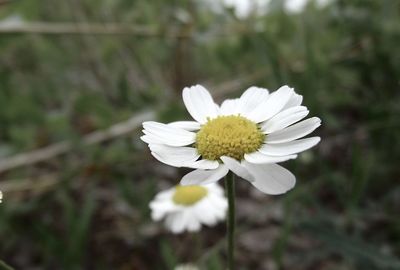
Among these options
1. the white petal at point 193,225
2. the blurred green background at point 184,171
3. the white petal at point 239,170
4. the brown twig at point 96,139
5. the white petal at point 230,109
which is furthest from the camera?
the brown twig at point 96,139

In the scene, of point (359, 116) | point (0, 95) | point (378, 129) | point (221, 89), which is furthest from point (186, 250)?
point (359, 116)

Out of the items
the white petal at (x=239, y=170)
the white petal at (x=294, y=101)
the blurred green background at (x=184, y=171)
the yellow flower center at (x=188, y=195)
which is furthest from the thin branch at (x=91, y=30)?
the white petal at (x=239, y=170)

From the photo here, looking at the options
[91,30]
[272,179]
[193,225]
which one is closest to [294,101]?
[272,179]

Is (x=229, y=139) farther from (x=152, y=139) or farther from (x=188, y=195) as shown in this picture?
(x=188, y=195)

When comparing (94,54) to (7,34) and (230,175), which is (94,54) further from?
(230,175)

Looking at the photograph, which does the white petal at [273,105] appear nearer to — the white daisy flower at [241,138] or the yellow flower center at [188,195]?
the white daisy flower at [241,138]

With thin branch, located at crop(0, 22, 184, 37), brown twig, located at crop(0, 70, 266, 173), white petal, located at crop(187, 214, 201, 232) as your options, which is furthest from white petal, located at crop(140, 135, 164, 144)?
thin branch, located at crop(0, 22, 184, 37)
